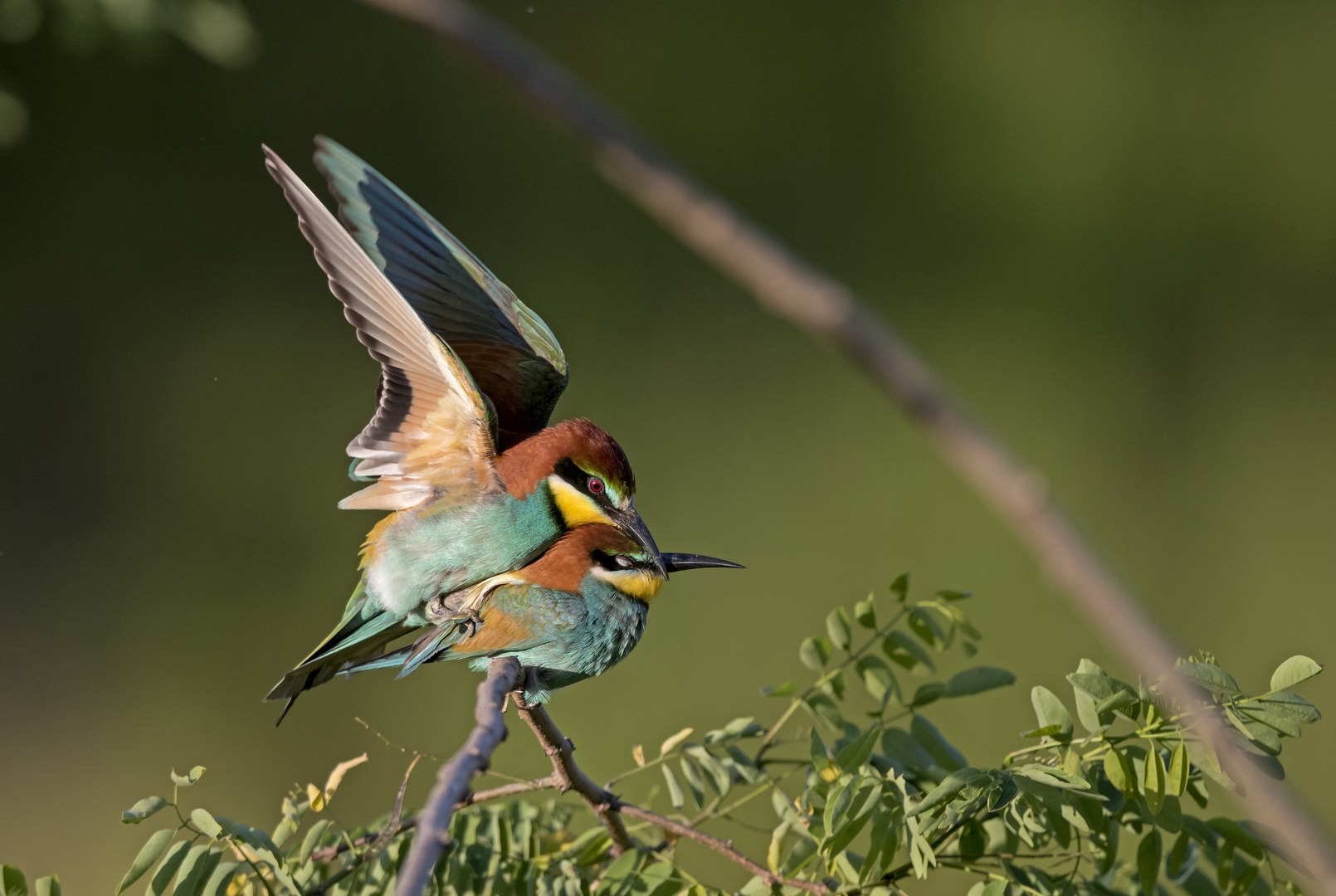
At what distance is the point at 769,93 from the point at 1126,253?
687 mm

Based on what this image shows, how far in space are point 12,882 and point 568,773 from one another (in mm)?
264

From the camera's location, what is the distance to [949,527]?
1889 millimetres

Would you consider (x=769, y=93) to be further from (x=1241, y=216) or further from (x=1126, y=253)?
(x=1241, y=216)

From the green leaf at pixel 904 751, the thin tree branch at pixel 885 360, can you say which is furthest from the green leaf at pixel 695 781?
the thin tree branch at pixel 885 360

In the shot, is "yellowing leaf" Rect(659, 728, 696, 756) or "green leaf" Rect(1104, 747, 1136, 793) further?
"yellowing leaf" Rect(659, 728, 696, 756)

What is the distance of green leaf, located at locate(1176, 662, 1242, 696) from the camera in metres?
0.49

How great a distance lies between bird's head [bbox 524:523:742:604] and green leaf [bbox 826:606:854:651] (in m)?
0.12

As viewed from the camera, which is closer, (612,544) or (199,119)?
(612,544)

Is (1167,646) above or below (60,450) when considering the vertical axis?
below

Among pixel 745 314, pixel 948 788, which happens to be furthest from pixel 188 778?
pixel 745 314

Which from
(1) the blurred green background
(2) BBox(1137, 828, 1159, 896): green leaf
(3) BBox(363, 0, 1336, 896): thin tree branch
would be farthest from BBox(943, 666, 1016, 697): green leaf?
(1) the blurred green background

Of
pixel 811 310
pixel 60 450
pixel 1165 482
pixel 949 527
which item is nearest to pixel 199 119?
pixel 60 450

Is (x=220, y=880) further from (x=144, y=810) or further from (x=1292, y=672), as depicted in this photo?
(x=1292, y=672)

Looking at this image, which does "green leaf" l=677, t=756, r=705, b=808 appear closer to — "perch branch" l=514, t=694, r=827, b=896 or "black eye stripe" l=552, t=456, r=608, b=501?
"perch branch" l=514, t=694, r=827, b=896
